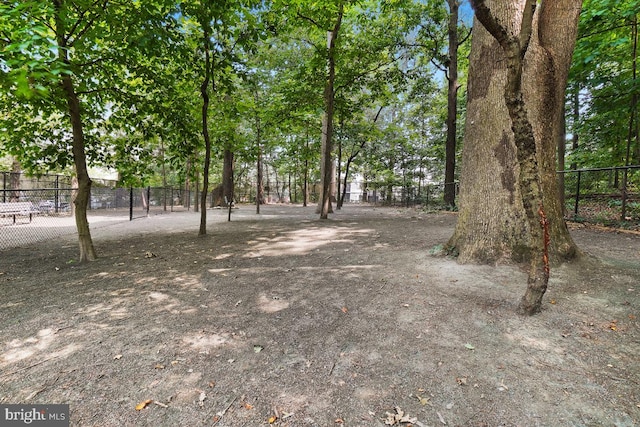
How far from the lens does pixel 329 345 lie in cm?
242

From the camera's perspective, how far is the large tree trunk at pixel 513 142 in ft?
12.4

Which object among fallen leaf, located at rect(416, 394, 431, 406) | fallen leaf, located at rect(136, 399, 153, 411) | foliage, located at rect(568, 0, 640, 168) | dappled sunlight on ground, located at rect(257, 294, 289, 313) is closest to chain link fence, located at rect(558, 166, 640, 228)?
foliage, located at rect(568, 0, 640, 168)

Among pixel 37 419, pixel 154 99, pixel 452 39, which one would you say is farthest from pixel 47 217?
pixel 452 39

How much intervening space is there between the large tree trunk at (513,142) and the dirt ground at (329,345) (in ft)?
1.18

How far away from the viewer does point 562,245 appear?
379 centimetres

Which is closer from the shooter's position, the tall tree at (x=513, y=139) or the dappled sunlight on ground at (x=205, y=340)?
the dappled sunlight on ground at (x=205, y=340)

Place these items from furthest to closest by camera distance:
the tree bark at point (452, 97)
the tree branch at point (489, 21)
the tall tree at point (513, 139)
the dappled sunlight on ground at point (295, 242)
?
1. the tree bark at point (452, 97)
2. the dappled sunlight on ground at point (295, 242)
3. the tall tree at point (513, 139)
4. the tree branch at point (489, 21)

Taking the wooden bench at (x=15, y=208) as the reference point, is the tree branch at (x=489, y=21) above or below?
above

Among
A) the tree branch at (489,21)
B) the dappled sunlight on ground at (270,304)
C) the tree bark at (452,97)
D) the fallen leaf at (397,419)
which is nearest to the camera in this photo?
the fallen leaf at (397,419)

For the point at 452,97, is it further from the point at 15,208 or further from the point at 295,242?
the point at 15,208

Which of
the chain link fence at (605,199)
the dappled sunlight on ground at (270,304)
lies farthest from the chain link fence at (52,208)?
the chain link fence at (605,199)

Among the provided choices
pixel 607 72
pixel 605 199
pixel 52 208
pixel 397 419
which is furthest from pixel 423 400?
pixel 52 208

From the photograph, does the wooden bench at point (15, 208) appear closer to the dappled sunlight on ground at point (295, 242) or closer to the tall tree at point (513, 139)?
the dappled sunlight on ground at point (295, 242)

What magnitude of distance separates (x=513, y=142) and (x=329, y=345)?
3.38 metres
